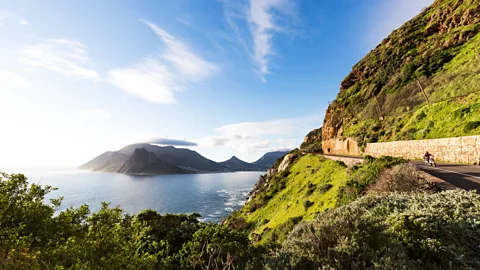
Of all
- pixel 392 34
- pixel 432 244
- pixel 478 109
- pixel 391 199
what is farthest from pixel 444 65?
pixel 432 244

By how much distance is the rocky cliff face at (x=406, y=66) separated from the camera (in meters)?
36.0

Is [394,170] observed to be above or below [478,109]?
below

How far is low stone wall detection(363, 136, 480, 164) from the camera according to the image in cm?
1716

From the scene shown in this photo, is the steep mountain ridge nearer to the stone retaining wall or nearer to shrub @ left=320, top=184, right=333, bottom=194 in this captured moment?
shrub @ left=320, top=184, right=333, bottom=194

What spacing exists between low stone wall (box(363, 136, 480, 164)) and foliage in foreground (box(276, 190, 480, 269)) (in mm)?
15201

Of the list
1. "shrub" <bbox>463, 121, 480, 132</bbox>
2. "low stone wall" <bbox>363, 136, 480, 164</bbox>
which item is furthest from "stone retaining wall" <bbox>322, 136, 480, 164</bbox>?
"shrub" <bbox>463, 121, 480, 132</bbox>

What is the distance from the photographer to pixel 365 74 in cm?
6359

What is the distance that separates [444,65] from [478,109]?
22.2m

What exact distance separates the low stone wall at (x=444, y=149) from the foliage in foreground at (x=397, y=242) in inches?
598

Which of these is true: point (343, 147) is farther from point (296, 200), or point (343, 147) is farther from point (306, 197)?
point (306, 197)

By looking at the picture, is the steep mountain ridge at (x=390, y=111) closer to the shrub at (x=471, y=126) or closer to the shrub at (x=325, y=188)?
the shrub at (x=471, y=126)

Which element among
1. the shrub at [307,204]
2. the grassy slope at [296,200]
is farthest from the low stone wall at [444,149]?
the shrub at [307,204]

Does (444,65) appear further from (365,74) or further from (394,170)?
(394,170)

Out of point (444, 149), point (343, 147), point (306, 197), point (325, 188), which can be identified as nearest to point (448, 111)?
point (444, 149)
